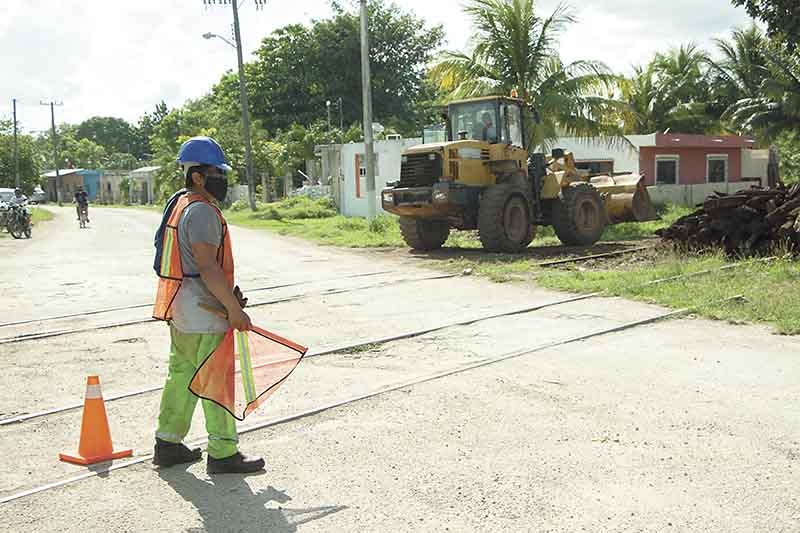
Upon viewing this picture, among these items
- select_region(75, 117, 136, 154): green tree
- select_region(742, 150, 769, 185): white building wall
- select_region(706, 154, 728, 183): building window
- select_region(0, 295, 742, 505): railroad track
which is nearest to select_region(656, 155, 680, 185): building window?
select_region(706, 154, 728, 183): building window

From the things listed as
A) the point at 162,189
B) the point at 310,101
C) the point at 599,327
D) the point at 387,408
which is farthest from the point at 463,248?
the point at 310,101

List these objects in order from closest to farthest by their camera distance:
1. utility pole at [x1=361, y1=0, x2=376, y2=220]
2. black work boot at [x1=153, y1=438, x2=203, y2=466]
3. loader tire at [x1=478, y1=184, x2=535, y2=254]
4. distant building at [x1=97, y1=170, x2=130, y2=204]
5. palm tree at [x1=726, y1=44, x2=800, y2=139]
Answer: black work boot at [x1=153, y1=438, x2=203, y2=466] < loader tire at [x1=478, y1=184, x2=535, y2=254] < utility pole at [x1=361, y1=0, x2=376, y2=220] < palm tree at [x1=726, y1=44, x2=800, y2=139] < distant building at [x1=97, y1=170, x2=130, y2=204]

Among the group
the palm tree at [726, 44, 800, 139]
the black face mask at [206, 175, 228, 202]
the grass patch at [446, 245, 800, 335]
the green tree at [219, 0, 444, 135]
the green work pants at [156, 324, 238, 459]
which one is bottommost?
the grass patch at [446, 245, 800, 335]

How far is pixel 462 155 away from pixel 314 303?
7068 mm

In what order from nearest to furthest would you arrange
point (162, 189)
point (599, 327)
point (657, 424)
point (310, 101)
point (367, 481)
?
1. point (367, 481)
2. point (657, 424)
3. point (599, 327)
4. point (162, 189)
5. point (310, 101)

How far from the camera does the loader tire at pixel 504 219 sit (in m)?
17.0

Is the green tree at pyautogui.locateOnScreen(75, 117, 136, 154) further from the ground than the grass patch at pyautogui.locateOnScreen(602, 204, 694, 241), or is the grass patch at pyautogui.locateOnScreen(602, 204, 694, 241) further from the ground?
the green tree at pyautogui.locateOnScreen(75, 117, 136, 154)

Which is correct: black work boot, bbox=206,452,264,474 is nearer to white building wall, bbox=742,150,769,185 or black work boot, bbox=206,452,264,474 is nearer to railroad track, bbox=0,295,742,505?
railroad track, bbox=0,295,742,505

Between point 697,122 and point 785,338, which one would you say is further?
point 697,122

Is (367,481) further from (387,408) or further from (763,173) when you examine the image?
(763,173)

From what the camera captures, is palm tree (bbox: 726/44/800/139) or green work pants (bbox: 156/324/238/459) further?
palm tree (bbox: 726/44/800/139)

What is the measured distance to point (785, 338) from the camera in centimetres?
843

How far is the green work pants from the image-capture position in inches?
198

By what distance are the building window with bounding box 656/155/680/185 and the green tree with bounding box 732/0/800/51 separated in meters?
15.8
